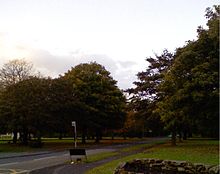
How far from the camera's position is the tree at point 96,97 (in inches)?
2532

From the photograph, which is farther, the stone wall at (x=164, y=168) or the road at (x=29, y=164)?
the road at (x=29, y=164)

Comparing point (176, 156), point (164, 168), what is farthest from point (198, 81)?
point (164, 168)

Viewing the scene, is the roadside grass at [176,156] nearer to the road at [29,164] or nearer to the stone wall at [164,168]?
the road at [29,164]

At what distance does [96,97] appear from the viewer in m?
66.2

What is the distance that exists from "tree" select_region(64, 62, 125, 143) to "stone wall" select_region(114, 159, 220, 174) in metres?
46.4

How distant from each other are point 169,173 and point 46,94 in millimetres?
42350

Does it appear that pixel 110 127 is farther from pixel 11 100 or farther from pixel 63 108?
pixel 11 100

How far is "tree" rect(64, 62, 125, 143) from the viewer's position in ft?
211

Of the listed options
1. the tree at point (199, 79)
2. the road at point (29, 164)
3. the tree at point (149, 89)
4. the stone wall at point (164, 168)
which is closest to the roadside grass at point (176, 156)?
the road at point (29, 164)

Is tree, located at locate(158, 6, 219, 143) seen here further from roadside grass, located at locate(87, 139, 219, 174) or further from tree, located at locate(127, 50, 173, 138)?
tree, located at locate(127, 50, 173, 138)

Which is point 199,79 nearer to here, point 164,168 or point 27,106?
point 164,168

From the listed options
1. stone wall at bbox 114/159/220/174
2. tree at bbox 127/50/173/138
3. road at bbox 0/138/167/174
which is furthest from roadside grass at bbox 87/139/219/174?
tree at bbox 127/50/173/138

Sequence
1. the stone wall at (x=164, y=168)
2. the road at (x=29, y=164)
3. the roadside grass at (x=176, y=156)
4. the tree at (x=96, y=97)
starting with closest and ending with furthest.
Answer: the stone wall at (x=164, y=168), the roadside grass at (x=176, y=156), the road at (x=29, y=164), the tree at (x=96, y=97)

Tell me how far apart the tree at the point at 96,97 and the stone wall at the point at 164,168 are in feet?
152
